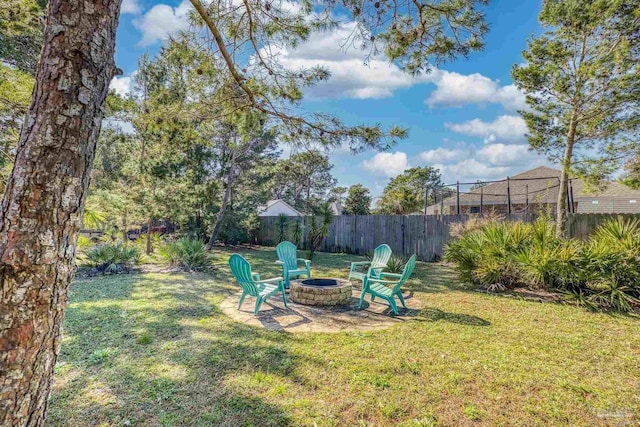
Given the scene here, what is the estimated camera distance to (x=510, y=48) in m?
8.43

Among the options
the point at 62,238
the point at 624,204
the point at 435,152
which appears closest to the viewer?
the point at 62,238

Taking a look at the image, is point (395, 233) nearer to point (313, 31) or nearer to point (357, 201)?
point (313, 31)

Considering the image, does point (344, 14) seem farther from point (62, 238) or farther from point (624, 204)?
point (624, 204)

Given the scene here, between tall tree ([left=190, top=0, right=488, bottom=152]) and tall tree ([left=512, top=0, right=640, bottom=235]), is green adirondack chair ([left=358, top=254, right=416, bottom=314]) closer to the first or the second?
tall tree ([left=190, top=0, right=488, bottom=152])

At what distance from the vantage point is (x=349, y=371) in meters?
3.01

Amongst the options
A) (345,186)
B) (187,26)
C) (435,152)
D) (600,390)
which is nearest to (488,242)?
(600,390)

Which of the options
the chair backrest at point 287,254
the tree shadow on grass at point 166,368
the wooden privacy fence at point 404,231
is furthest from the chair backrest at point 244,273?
the wooden privacy fence at point 404,231

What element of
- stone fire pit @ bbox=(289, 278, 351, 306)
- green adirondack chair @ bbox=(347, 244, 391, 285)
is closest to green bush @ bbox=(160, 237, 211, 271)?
stone fire pit @ bbox=(289, 278, 351, 306)

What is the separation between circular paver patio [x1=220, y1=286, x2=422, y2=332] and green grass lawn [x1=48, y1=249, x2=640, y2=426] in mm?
244

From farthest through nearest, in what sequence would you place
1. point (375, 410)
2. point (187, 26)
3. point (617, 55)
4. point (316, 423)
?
1. point (617, 55)
2. point (187, 26)
3. point (375, 410)
4. point (316, 423)

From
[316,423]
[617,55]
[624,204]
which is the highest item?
[617,55]

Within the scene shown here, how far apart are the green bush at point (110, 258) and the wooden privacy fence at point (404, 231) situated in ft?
24.3

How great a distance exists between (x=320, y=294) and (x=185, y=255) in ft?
16.1

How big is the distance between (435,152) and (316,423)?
628 inches
